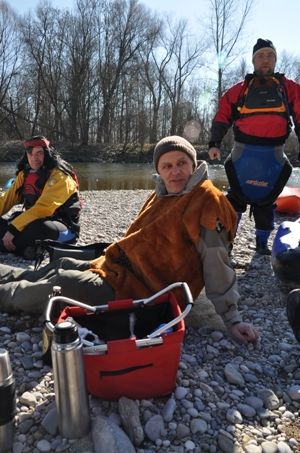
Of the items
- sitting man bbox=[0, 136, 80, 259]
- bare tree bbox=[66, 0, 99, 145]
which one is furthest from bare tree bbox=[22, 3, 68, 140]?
sitting man bbox=[0, 136, 80, 259]

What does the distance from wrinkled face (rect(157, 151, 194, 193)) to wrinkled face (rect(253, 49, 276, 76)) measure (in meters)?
2.19

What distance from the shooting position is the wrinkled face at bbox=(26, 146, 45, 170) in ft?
16.8

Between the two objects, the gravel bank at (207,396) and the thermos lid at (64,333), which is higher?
the thermos lid at (64,333)

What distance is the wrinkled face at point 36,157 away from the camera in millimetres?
5129

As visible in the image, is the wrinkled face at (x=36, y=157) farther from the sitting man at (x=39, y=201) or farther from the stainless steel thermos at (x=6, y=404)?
the stainless steel thermos at (x=6, y=404)

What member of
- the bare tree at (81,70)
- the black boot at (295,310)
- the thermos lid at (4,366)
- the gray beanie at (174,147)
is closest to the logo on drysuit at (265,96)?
the gray beanie at (174,147)

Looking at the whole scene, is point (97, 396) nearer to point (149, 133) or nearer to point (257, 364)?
point (257, 364)

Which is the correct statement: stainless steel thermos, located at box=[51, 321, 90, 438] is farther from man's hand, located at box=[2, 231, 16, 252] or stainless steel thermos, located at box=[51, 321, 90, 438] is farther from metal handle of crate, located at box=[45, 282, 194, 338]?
man's hand, located at box=[2, 231, 16, 252]

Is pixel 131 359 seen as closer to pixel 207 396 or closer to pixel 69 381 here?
pixel 69 381

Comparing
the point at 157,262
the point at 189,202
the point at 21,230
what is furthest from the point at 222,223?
the point at 21,230

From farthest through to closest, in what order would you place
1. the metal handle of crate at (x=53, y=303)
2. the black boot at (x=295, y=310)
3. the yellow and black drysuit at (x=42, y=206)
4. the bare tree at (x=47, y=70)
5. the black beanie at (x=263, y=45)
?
the bare tree at (x=47, y=70), the yellow and black drysuit at (x=42, y=206), the black beanie at (x=263, y=45), the black boot at (x=295, y=310), the metal handle of crate at (x=53, y=303)

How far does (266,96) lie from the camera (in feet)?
15.0

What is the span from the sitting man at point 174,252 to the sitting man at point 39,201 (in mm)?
1974

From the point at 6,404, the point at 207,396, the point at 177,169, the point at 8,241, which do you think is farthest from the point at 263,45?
the point at 6,404
